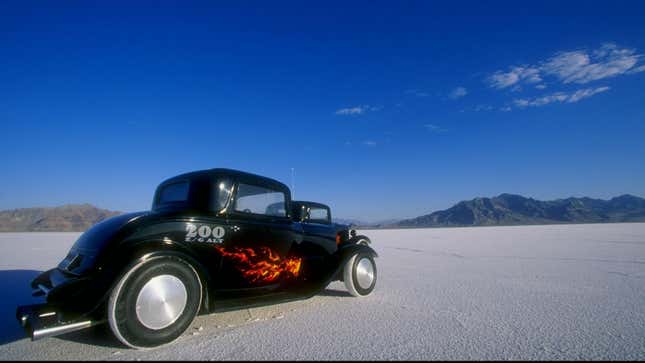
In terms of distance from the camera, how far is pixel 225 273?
10.3 feet

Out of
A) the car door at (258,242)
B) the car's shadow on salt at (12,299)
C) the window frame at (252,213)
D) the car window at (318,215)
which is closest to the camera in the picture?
the car's shadow on salt at (12,299)

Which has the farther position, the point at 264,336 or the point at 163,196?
the point at 163,196

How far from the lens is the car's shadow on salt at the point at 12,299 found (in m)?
2.81

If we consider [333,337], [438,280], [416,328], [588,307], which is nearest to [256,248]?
[333,337]

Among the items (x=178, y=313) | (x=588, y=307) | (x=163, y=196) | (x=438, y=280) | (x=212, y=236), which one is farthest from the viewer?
(x=438, y=280)

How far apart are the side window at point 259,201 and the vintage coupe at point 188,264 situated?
0.01 m

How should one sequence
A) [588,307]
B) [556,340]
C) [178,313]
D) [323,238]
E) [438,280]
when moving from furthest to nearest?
1. [438,280]
2. [323,238]
3. [588,307]
4. [178,313]
5. [556,340]

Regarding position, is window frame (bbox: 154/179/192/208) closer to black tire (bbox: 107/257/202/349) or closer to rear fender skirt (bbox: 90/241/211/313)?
rear fender skirt (bbox: 90/241/211/313)

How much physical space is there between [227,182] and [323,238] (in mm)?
1785

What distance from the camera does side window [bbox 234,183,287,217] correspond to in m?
3.59

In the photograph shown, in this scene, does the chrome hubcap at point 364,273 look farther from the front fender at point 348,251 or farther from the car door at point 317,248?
the car door at point 317,248

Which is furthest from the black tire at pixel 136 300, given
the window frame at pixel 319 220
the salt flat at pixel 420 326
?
the window frame at pixel 319 220

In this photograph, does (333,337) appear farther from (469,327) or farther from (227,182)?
(227,182)

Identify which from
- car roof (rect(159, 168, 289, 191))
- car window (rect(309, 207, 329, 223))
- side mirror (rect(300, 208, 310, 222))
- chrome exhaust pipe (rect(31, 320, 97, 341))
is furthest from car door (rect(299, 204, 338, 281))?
chrome exhaust pipe (rect(31, 320, 97, 341))
